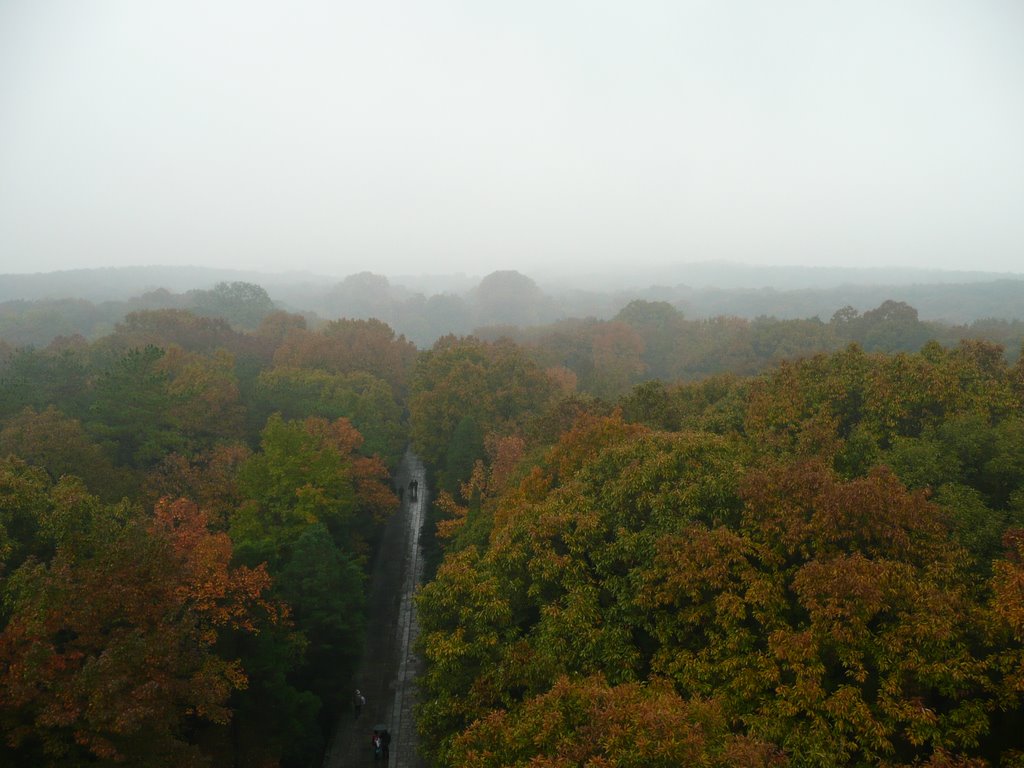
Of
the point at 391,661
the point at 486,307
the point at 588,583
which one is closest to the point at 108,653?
the point at 588,583

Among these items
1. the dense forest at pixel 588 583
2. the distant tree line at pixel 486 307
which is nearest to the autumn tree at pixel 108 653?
the dense forest at pixel 588 583

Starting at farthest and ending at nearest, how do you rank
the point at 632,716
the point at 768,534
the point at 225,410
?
the point at 225,410 → the point at 768,534 → the point at 632,716

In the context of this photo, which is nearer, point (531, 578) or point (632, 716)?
point (632, 716)

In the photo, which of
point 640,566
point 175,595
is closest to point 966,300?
point 640,566

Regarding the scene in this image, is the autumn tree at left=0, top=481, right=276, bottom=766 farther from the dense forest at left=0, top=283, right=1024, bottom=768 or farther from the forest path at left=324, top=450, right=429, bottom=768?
the forest path at left=324, top=450, right=429, bottom=768

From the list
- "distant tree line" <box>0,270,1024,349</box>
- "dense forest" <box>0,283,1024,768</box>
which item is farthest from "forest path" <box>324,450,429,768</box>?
"distant tree line" <box>0,270,1024,349</box>

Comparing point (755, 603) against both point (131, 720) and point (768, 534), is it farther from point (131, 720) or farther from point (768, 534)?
point (131, 720)

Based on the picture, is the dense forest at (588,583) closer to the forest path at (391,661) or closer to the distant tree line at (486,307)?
the forest path at (391,661)

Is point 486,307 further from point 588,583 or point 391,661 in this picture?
point 588,583
